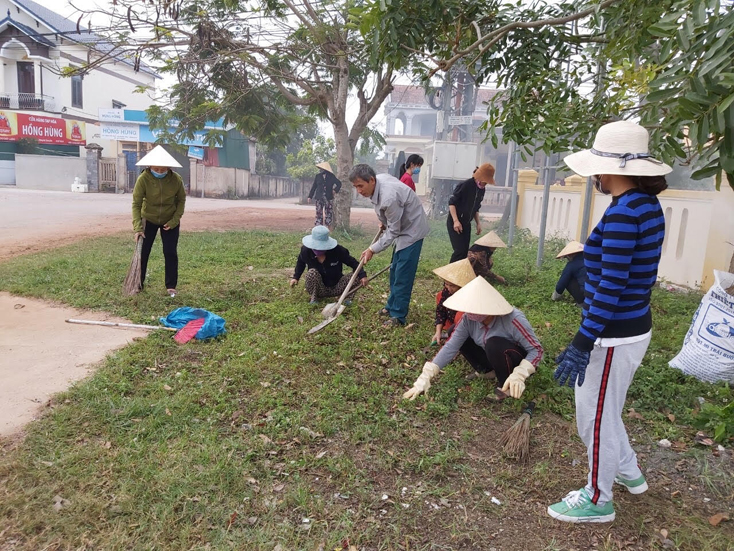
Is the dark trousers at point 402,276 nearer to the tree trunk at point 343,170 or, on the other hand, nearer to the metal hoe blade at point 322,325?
the metal hoe blade at point 322,325

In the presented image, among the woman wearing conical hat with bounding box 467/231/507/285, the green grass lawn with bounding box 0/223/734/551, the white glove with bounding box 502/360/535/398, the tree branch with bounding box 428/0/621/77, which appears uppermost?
the tree branch with bounding box 428/0/621/77

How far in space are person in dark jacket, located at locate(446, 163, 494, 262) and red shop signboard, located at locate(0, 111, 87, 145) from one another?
89.3 feet

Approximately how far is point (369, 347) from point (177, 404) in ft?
5.67

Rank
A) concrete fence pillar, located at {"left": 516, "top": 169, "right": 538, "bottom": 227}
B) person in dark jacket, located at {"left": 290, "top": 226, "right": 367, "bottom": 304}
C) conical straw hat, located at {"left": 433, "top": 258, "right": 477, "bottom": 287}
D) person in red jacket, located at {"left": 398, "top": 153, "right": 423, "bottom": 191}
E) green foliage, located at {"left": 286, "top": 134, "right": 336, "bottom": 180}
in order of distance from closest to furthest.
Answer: conical straw hat, located at {"left": 433, "top": 258, "right": 477, "bottom": 287} → person in dark jacket, located at {"left": 290, "top": 226, "right": 367, "bottom": 304} → person in red jacket, located at {"left": 398, "top": 153, "right": 423, "bottom": 191} → concrete fence pillar, located at {"left": 516, "top": 169, "right": 538, "bottom": 227} → green foliage, located at {"left": 286, "top": 134, "right": 336, "bottom": 180}

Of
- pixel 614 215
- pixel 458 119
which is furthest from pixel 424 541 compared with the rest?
pixel 458 119

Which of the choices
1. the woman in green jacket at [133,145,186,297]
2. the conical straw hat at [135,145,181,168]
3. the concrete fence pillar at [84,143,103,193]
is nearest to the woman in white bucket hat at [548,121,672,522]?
the conical straw hat at [135,145,181,168]

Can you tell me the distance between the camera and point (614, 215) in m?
2.23

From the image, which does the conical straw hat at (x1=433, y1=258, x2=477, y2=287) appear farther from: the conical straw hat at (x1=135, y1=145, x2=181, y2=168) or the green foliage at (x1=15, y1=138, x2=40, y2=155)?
the green foliage at (x1=15, y1=138, x2=40, y2=155)

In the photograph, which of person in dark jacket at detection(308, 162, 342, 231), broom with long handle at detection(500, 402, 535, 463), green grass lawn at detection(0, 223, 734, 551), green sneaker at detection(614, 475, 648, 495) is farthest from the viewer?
person in dark jacket at detection(308, 162, 342, 231)

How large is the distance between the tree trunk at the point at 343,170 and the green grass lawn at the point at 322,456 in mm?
7551

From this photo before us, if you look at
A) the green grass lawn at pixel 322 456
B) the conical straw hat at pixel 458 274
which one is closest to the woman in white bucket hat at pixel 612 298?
the green grass lawn at pixel 322 456

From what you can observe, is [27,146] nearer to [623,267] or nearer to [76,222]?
[76,222]

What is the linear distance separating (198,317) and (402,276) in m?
1.89

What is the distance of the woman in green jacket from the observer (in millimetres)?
5750
